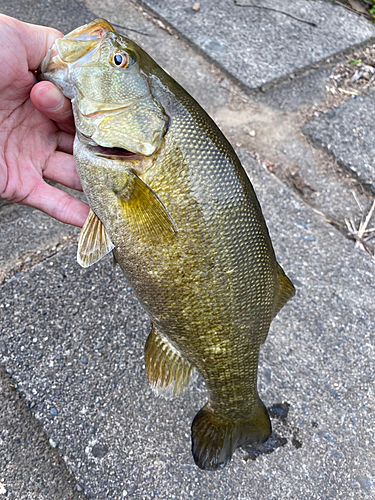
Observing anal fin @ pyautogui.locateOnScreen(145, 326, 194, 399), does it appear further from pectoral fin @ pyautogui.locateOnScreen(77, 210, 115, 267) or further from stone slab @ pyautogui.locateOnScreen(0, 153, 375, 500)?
pectoral fin @ pyautogui.locateOnScreen(77, 210, 115, 267)

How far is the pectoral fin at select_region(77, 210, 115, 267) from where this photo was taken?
184cm

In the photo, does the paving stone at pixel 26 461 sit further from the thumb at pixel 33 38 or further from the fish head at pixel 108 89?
the thumb at pixel 33 38

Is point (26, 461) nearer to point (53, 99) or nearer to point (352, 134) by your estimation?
point (53, 99)

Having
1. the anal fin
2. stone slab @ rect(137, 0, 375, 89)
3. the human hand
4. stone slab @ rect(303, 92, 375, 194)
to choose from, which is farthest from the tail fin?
stone slab @ rect(137, 0, 375, 89)

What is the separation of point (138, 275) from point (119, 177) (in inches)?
15.7

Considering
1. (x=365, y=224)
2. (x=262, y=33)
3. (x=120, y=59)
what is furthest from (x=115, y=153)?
(x=262, y=33)

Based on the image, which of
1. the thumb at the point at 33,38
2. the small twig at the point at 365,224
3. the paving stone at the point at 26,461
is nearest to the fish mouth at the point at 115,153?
the thumb at the point at 33,38

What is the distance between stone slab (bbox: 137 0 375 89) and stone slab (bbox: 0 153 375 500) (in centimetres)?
225

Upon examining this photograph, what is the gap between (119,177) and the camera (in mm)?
1687

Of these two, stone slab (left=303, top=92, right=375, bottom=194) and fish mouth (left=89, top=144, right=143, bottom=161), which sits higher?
fish mouth (left=89, top=144, right=143, bottom=161)

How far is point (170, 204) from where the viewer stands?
5.33 feet

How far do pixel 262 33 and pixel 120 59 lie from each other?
305 centimetres

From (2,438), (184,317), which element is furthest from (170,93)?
(2,438)

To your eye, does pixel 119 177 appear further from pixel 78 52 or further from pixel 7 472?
pixel 7 472
